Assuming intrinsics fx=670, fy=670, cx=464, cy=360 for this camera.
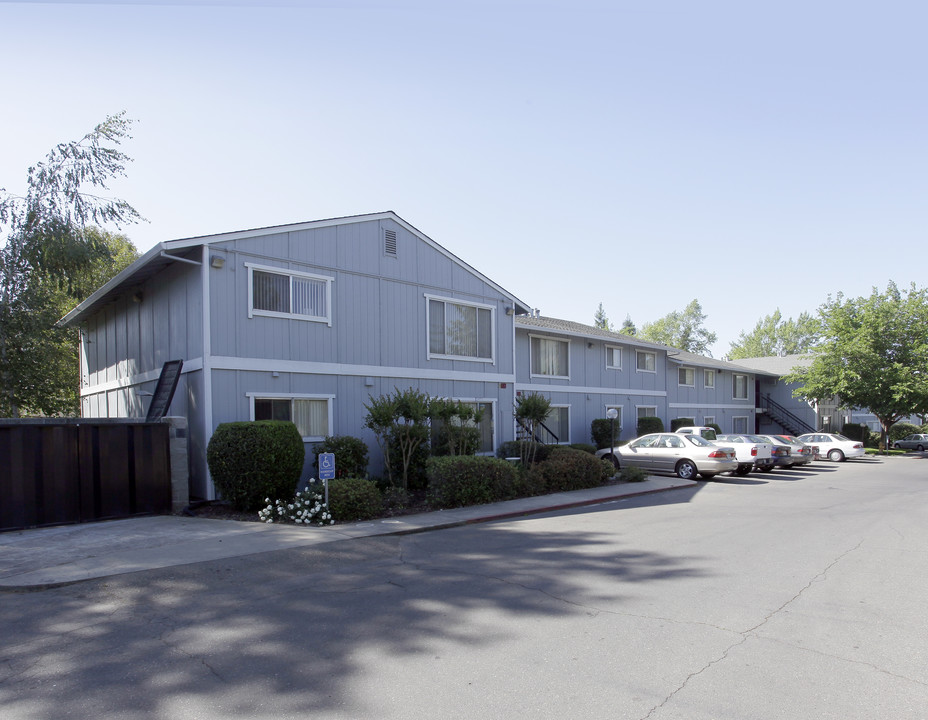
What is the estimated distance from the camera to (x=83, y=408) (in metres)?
21.8

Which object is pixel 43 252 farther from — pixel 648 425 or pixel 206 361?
pixel 648 425

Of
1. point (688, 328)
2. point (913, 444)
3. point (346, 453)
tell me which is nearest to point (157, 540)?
point (346, 453)

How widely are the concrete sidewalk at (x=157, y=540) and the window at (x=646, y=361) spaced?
17.6 m

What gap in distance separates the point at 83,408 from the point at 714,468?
20.0 m

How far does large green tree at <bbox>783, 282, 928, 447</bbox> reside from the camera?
3459cm

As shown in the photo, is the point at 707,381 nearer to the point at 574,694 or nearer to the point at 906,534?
the point at 906,534

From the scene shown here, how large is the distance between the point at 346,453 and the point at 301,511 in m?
2.60

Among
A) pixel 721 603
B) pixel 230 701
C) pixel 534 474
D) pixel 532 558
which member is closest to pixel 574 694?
pixel 230 701

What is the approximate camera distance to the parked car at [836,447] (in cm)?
3067

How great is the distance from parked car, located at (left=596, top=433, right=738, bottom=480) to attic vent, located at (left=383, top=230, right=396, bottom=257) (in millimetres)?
9633

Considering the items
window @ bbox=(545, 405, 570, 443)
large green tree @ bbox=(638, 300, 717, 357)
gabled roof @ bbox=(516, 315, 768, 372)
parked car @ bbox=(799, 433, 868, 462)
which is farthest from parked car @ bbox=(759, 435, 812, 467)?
large green tree @ bbox=(638, 300, 717, 357)

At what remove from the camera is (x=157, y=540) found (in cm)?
1011

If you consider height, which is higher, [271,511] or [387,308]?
[387,308]

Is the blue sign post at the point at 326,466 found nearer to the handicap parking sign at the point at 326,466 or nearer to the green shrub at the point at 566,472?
the handicap parking sign at the point at 326,466
